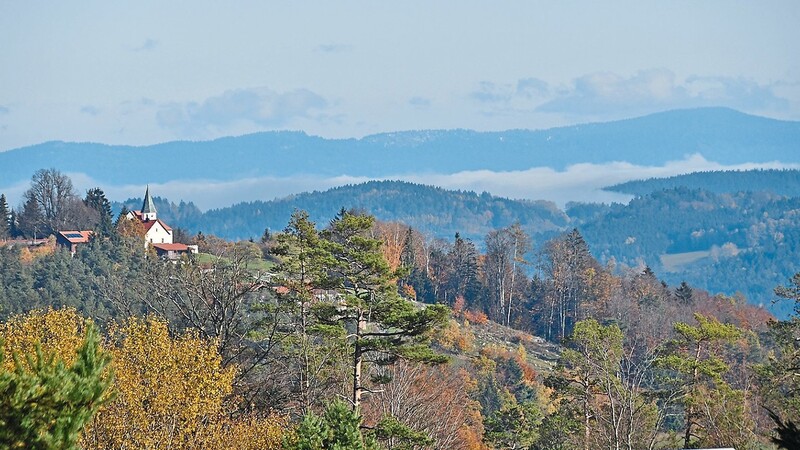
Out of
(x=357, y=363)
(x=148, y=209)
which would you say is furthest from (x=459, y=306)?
(x=357, y=363)

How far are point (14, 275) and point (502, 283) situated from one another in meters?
42.8

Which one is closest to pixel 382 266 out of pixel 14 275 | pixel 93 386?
pixel 93 386

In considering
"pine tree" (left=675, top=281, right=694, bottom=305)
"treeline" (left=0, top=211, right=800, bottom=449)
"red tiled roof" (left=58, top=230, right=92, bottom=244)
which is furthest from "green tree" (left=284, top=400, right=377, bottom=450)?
"pine tree" (left=675, top=281, right=694, bottom=305)

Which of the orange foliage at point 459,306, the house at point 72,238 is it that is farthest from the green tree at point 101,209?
the orange foliage at point 459,306

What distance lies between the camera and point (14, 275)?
71.8 m

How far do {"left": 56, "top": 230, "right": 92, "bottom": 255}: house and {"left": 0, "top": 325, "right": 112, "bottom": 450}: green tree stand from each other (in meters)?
73.2

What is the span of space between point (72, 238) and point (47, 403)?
77.0 meters

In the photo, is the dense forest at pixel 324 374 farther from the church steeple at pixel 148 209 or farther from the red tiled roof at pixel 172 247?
the church steeple at pixel 148 209

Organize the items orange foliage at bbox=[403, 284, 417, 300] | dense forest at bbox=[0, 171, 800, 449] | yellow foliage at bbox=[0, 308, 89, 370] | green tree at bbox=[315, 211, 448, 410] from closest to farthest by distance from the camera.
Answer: dense forest at bbox=[0, 171, 800, 449] → yellow foliage at bbox=[0, 308, 89, 370] → green tree at bbox=[315, 211, 448, 410] → orange foliage at bbox=[403, 284, 417, 300]

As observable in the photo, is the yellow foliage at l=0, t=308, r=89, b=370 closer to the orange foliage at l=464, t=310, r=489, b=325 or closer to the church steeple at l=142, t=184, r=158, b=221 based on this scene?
the orange foliage at l=464, t=310, r=489, b=325

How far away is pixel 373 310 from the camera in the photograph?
2761cm

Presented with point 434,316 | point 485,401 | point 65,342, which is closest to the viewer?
point 65,342

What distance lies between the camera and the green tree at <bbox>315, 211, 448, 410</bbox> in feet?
88.6

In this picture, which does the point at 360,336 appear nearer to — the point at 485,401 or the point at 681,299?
the point at 485,401
